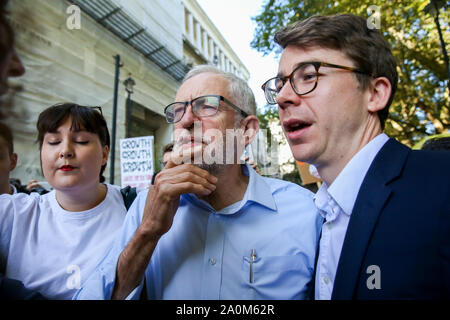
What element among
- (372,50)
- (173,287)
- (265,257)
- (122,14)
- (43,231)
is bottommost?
(173,287)

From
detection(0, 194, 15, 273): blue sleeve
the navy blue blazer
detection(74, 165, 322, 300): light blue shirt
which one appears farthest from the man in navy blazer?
detection(0, 194, 15, 273): blue sleeve

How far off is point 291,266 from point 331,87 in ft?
2.23

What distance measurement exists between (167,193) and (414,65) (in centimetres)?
718

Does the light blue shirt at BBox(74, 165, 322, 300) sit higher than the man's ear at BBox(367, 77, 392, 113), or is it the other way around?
the man's ear at BBox(367, 77, 392, 113)

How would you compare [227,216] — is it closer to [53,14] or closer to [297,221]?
[297,221]

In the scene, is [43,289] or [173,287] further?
[173,287]

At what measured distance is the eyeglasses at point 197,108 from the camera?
112cm

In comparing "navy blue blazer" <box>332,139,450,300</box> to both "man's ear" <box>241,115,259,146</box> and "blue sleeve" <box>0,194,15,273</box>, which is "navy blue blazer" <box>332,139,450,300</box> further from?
"blue sleeve" <box>0,194,15,273</box>

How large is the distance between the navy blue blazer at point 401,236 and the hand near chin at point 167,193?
468mm

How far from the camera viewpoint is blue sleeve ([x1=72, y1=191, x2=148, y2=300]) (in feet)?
2.60

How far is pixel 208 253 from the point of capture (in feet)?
3.27

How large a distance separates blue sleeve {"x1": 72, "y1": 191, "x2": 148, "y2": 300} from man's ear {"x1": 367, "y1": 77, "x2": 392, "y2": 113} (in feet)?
3.13

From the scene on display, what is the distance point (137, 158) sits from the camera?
5.62 feet

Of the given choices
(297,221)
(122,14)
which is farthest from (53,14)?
(297,221)
